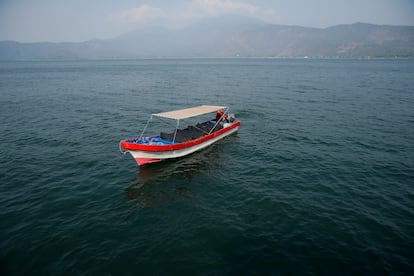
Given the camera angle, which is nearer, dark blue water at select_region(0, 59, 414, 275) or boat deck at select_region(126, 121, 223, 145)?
dark blue water at select_region(0, 59, 414, 275)

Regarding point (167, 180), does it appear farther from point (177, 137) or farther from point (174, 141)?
point (177, 137)

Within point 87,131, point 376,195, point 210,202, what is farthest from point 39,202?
point 376,195

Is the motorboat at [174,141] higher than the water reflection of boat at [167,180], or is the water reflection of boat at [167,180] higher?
the motorboat at [174,141]

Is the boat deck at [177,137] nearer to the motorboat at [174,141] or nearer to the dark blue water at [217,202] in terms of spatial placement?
the motorboat at [174,141]

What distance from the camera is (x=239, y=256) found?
38.5ft

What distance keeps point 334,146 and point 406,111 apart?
22.6m

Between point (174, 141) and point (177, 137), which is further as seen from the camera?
point (177, 137)

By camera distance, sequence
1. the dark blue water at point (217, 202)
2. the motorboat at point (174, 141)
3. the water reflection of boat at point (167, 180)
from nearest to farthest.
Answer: the dark blue water at point (217, 202)
the water reflection of boat at point (167, 180)
the motorboat at point (174, 141)

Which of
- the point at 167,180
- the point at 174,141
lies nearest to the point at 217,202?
the point at 167,180

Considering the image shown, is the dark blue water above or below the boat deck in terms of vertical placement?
below

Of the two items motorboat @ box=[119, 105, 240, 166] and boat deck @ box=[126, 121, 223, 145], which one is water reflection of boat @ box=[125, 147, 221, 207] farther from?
boat deck @ box=[126, 121, 223, 145]

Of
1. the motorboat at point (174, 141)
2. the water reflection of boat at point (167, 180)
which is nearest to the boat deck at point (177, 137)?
the motorboat at point (174, 141)

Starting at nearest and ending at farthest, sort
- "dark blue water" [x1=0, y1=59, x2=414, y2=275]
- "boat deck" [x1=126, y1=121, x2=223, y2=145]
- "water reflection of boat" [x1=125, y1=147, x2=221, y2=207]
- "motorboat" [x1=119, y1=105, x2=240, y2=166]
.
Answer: "dark blue water" [x1=0, y1=59, x2=414, y2=275] < "water reflection of boat" [x1=125, y1=147, x2=221, y2=207] < "motorboat" [x1=119, y1=105, x2=240, y2=166] < "boat deck" [x1=126, y1=121, x2=223, y2=145]

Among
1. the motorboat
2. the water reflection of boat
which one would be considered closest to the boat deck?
the motorboat
